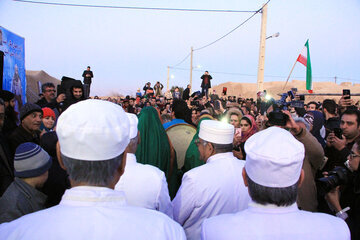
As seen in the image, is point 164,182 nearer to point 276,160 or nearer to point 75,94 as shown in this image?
point 276,160

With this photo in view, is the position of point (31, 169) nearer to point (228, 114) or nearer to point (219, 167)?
point (219, 167)

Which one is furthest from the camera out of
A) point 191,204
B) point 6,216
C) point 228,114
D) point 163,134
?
point 228,114

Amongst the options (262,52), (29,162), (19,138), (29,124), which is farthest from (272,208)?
(262,52)

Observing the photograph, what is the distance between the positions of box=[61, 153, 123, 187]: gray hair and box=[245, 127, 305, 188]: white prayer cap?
27.7 inches

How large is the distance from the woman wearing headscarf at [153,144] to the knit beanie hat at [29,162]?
105 centimetres

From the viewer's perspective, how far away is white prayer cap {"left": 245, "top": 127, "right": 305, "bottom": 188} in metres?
1.40

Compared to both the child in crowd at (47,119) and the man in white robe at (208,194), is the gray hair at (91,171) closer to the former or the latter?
the man in white robe at (208,194)

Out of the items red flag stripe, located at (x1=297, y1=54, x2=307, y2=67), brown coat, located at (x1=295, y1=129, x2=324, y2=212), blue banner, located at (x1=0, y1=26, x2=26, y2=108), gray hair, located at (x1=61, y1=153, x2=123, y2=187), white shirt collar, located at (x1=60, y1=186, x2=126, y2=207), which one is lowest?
brown coat, located at (x1=295, y1=129, x2=324, y2=212)

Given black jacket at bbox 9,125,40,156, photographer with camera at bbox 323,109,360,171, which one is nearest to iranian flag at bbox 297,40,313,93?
photographer with camera at bbox 323,109,360,171

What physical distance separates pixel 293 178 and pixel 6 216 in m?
1.91

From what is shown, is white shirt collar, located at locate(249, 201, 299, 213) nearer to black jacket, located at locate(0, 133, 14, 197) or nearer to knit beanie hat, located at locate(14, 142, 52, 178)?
knit beanie hat, located at locate(14, 142, 52, 178)

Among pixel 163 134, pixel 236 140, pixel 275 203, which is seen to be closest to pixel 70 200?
pixel 275 203

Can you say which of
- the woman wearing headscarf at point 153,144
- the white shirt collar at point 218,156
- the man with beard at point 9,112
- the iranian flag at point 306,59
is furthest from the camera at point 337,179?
the iranian flag at point 306,59

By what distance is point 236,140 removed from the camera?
15.5ft
